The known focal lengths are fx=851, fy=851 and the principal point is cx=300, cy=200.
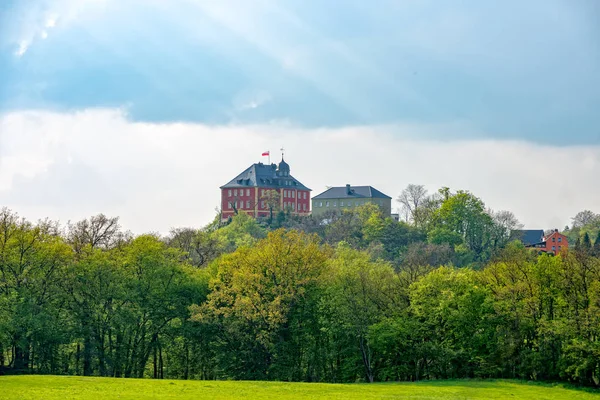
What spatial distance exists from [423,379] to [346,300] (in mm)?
7431

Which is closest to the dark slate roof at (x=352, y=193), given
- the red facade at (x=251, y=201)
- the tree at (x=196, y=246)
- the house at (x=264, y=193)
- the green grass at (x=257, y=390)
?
the house at (x=264, y=193)

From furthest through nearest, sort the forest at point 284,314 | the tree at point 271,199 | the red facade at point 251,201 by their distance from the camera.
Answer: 1. the red facade at point 251,201
2. the tree at point 271,199
3. the forest at point 284,314

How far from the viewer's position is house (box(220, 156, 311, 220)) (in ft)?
512

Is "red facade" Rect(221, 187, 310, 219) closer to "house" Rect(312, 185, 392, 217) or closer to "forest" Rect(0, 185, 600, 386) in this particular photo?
"house" Rect(312, 185, 392, 217)

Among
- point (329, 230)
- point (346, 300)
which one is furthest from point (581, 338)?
point (329, 230)

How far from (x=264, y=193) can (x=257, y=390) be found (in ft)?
361

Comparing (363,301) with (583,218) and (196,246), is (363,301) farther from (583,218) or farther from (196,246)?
(583,218)

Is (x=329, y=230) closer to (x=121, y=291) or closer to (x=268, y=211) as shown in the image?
(x=268, y=211)

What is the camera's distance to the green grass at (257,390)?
42.6 m

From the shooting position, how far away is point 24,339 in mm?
55156

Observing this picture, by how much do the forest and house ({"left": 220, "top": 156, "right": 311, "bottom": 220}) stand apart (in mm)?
90360

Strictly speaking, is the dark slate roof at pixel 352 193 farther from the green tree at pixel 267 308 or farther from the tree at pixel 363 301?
the green tree at pixel 267 308

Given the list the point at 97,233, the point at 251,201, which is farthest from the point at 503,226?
the point at 97,233

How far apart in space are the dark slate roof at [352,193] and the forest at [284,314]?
10447 centimetres
